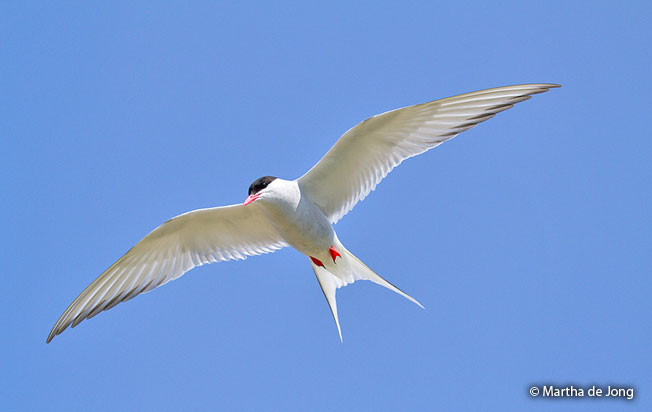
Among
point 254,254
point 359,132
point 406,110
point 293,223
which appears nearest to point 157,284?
point 254,254

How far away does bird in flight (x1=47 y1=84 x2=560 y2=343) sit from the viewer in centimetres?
630

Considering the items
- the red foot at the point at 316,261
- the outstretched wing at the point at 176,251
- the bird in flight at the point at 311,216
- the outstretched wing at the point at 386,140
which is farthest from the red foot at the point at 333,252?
the outstretched wing at the point at 176,251

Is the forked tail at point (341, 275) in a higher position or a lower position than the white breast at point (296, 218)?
lower

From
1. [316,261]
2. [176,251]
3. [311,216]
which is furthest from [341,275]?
[176,251]

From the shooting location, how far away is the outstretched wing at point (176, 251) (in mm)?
6832

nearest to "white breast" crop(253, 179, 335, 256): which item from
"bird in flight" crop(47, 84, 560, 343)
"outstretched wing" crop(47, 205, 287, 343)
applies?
"bird in flight" crop(47, 84, 560, 343)

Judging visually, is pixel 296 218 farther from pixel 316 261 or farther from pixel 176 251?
pixel 176 251

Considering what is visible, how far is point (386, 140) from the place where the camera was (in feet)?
21.6

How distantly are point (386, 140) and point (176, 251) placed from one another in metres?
2.50

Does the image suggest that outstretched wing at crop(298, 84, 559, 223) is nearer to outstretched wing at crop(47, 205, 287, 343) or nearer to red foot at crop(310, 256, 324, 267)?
red foot at crop(310, 256, 324, 267)

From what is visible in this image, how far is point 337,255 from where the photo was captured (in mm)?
6648

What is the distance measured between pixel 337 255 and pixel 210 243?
4.85ft

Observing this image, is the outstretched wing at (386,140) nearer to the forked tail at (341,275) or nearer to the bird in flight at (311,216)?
the bird in flight at (311,216)

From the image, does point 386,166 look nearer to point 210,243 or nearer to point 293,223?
point 293,223
